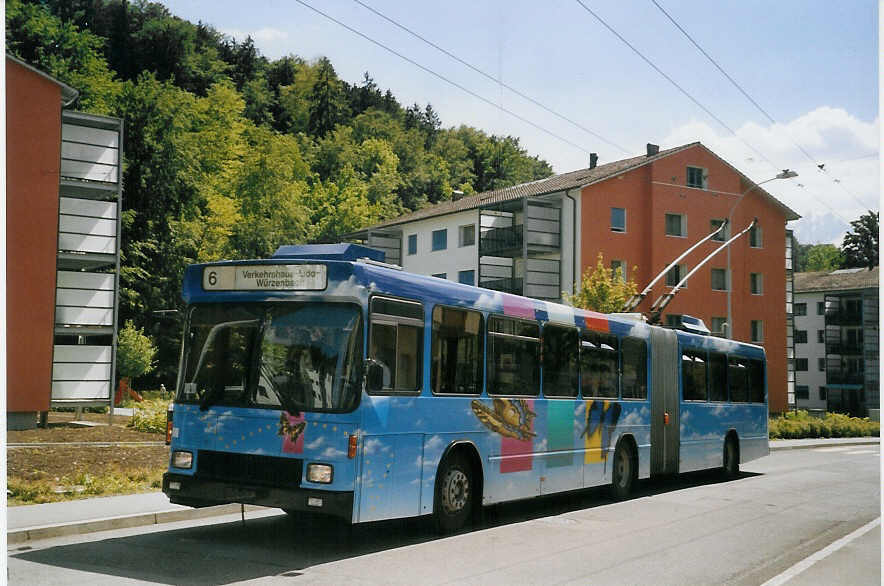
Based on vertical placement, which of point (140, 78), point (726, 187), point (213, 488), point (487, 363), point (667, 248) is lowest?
point (213, 488)

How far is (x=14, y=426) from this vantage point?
25.1 metres

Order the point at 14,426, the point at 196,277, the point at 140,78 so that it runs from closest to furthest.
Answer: the point at 196,277
the point at 14,426
the point at 140,78

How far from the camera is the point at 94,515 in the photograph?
415 inches

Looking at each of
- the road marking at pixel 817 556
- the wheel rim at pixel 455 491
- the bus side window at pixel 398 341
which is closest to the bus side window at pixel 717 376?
the road marking at pixel 817 556

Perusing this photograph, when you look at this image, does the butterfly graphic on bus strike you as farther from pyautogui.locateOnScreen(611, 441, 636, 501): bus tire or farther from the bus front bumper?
the bus front bumper

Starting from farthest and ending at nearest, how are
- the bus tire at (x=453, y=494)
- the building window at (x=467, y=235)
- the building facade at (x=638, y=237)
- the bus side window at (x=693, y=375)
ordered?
the building window at (x=467, y=235), the building facade at (x=638, y=237), the bus side window at (x=693, y=375), the bus tire at (x=453, y=494)

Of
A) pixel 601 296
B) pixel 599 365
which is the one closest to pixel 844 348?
pixel 601 296

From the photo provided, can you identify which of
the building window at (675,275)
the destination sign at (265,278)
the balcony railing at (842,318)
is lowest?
the destination sign at (265,278)

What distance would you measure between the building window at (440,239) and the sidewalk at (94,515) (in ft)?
132

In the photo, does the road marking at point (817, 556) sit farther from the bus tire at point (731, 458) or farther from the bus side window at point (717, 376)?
the bus tire at point (731, 458)

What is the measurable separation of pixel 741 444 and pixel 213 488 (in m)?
13.9

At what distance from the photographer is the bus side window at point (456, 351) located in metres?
10.4

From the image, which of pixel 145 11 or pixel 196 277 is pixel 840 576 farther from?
pixel 145 11

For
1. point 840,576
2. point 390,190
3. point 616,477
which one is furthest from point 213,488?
point 390,190
